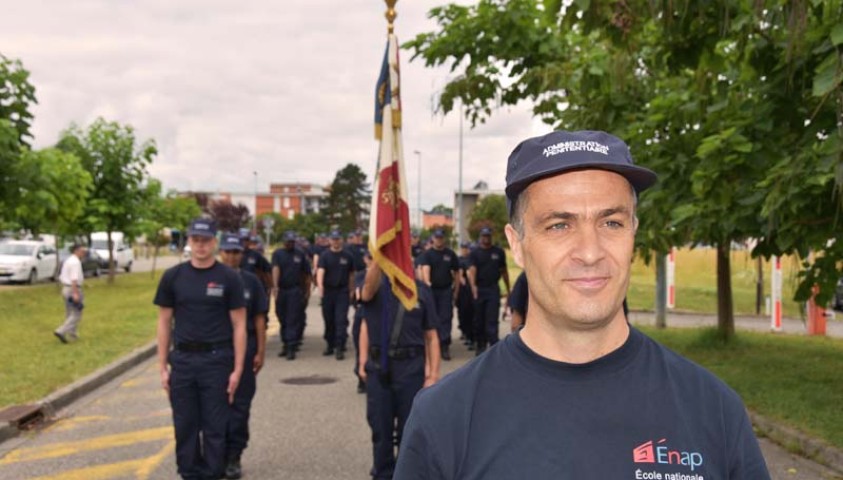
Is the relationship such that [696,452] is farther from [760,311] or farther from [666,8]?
[760,311]

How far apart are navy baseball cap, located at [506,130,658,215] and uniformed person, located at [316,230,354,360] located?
11426 millimetres

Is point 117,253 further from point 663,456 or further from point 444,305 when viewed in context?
point 663,456

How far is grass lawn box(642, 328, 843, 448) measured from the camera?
317 inches

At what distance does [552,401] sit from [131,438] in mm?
7152

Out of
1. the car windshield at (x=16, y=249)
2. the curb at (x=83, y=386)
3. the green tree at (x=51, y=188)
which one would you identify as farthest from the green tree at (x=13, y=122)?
the car windshield at (x=16, y=249)

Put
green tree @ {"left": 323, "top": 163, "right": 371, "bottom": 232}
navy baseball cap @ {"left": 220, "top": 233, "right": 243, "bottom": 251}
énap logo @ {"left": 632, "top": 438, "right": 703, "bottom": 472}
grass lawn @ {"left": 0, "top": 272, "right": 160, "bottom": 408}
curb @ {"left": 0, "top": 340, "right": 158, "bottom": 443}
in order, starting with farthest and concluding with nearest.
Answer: green tree @ {"left": 323, "top": 163, "right": 371, "bottom": 232}, grass lawn @ {"left": 0, "top": 272, "right": 160, "bottom": 408}, curb @ {"left": 0, "top": 340, "right": 158, "bottom": 443}, navy baseball cap @ {"left": 220, "top": 233, "right": 243, "bottom": 251}, énap logo @ {"left": 632, "top": 438, "right": 703, "bottom": 472}

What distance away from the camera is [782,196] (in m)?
6.43

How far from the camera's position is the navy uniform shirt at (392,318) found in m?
6.19

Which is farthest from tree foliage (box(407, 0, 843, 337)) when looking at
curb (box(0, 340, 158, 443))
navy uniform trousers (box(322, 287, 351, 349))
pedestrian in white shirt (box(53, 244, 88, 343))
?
pedestrian in white shirt (box(53, 244, 88, 343))

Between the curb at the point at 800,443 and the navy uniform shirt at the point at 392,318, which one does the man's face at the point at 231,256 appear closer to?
the navy uniform shirt at the point at 392,318

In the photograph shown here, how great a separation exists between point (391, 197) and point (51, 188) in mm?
16083

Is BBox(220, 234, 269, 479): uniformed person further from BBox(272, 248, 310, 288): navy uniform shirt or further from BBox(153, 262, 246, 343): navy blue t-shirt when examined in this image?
BBox(272, 248, 310, 288): navy uniform shirt

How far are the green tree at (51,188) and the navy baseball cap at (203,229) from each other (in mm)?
13287

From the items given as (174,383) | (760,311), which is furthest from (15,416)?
(760,311)
